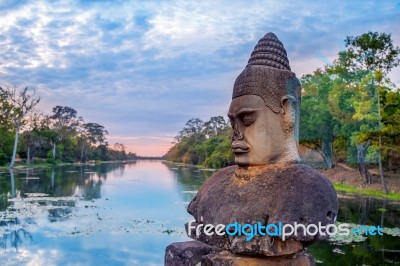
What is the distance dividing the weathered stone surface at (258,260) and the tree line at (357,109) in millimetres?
17327

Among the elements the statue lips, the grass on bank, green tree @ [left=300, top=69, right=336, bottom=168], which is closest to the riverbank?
the grass on bank

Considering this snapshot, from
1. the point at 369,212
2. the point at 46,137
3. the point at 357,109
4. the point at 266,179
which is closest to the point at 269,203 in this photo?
the point at 266,179

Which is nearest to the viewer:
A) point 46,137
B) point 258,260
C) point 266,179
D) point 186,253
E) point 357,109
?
point 258,260

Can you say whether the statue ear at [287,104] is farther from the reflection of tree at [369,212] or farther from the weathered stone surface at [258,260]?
the reflection of tree at [369,212]

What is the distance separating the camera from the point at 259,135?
9.42 feet

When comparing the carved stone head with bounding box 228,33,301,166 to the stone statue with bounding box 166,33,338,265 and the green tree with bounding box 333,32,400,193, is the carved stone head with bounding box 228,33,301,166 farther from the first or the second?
the green tree with bounding box 333,32,400,193

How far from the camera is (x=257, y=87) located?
2898mm

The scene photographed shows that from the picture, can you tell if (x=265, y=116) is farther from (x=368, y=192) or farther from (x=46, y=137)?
(x=46, y=137)

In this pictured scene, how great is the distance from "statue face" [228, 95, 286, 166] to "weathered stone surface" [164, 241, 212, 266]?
33.2 inches

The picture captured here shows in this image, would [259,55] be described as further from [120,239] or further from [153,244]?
[120,239]

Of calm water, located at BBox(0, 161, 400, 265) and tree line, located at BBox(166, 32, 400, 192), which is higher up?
tree line, located at BBox(166, 32, 400, 192)

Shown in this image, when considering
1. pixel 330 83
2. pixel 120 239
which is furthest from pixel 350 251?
pixel 330 83

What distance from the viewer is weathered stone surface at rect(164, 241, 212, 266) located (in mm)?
3221

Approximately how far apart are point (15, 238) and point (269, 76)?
358 inches
